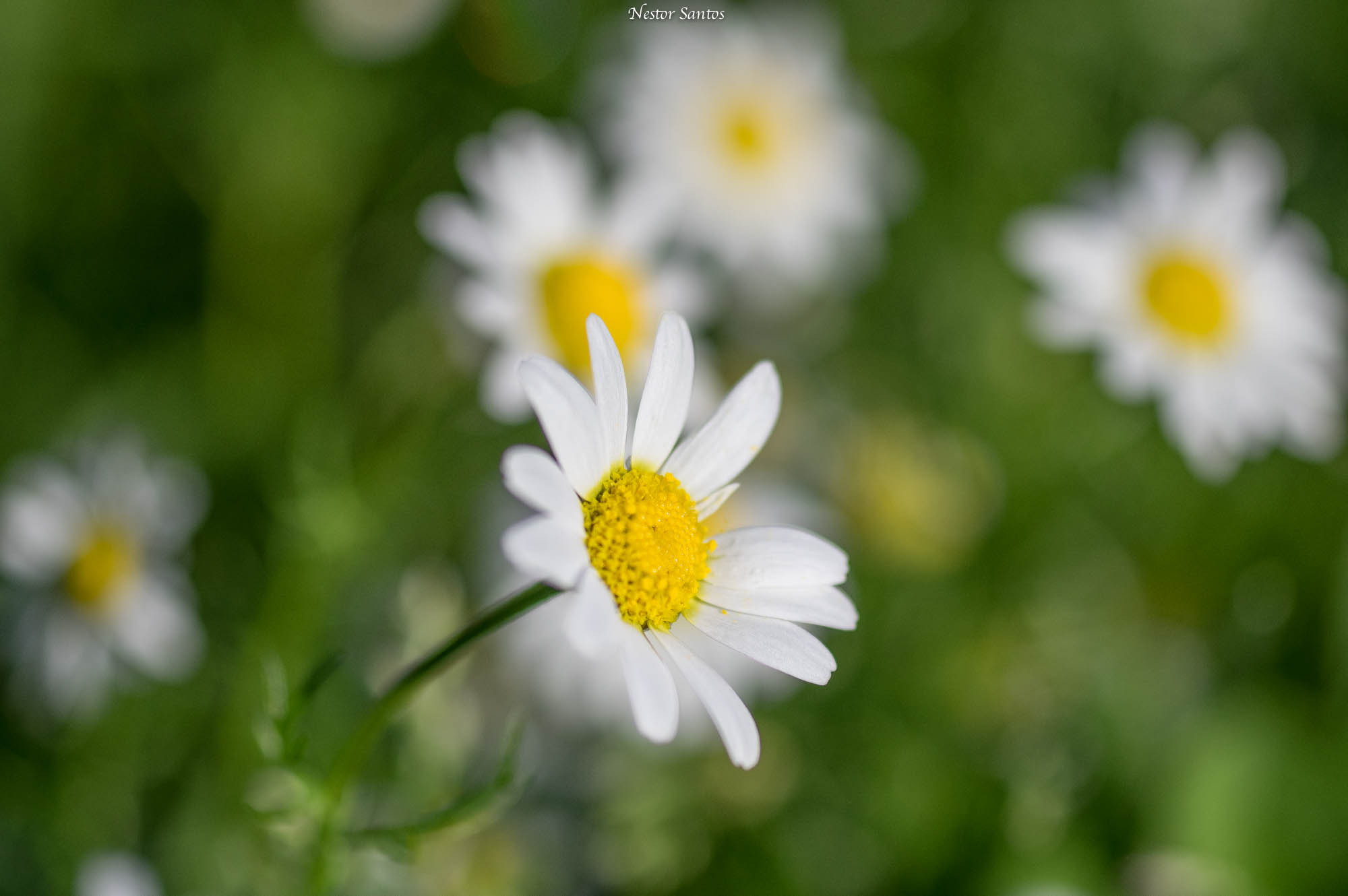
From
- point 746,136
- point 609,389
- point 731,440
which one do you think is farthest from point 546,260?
point 746,136

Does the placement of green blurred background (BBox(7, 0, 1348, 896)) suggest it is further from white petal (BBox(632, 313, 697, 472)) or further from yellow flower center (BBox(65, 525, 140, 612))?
white petal (BBox(632, 313, 697, 472))

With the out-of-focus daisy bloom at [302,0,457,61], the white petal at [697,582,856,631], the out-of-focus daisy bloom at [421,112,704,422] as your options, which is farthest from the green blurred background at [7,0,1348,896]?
the white petal at [697,582,856,631]

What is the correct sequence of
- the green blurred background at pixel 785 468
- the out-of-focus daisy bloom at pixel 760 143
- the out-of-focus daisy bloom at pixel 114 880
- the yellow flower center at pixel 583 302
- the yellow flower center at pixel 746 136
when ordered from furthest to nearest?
the yellow flower center at pixel 746 136 < the out-of-focus daisy bloom at pixel 760 143 < the green blurred background at pixel 785 468 < the yellow flower center at pixel 583 302 < the out-of-focus daisy bloom at pixel 114 880

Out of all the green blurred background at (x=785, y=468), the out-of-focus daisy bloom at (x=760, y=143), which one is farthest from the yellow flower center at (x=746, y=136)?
the green blurred background at (x=785, y=468)

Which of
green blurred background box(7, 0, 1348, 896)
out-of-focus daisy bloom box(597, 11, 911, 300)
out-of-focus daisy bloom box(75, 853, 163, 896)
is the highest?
out-of-focus daisy bloom box(597, 11, 911, 300)

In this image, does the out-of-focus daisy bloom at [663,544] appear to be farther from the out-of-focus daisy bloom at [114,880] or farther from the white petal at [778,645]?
the out-of-focus daisy bloom at [114,880]

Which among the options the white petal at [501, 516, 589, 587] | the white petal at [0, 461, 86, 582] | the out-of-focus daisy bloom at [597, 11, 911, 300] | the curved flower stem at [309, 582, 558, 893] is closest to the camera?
the white petal at [501, 516, 589, 587]

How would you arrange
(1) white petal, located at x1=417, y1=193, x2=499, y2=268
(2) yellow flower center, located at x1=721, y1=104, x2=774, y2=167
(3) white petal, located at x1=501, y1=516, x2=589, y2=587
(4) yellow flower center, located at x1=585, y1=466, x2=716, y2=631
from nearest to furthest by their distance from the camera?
(3) white petal, located at x1=501, y1=516, x2=589, y2=587, (4) yellow flower center, located at x1=585, y1=466, x2=716, y2=631, (1) white petal, located at x1=417, y1=193, x2=499, y2=268, (2) yellow flower center, located at x1=721, y1=104, x2=774, y2=167

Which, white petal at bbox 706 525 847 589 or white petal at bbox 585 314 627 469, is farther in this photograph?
white petal at bbox 706 525 847 589
